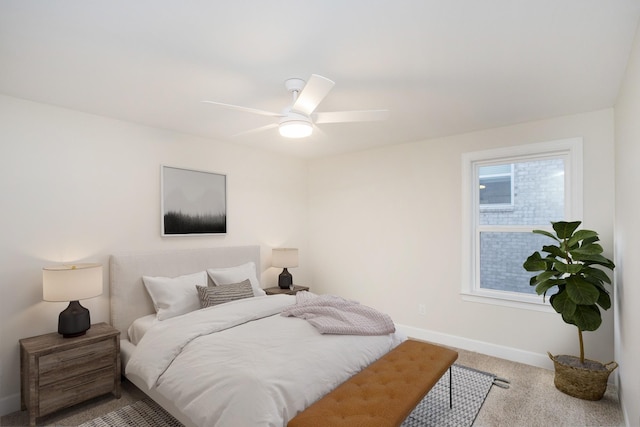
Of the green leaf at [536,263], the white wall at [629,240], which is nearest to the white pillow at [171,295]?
the green leaf at [536,263]

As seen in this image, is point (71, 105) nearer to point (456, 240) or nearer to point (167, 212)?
point (167, 212)

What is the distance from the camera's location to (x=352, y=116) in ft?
8.00

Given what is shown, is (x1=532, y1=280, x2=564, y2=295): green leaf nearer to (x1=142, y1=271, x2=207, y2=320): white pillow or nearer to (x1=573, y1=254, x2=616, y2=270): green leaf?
(x1=573, y1=254, x2=616, y2=270): green leaf

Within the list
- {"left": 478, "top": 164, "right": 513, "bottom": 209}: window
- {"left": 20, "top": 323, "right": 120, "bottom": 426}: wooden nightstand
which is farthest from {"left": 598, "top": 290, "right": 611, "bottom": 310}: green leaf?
{"left": 20, "top": 323, "right": 120, "bottom": 426}: wooden nightstand

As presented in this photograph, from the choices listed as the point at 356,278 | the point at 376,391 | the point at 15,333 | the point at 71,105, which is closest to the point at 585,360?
the point at 376,391

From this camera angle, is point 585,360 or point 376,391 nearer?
point 376,391

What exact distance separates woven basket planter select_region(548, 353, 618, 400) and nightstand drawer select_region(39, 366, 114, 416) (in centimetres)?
370

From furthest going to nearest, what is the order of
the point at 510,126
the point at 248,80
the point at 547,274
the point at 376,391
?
1. the point at 510,126
2. the point at 547,274
3. the point at 248,80
4. the point at 376,391

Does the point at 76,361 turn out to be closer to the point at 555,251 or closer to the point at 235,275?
the point at 235,275

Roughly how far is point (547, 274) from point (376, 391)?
1860 millimetres

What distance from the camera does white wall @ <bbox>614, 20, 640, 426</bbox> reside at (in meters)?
1.88

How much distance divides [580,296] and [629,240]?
657 millimetres

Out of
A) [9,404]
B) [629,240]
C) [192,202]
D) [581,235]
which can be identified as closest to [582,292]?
[581,235]

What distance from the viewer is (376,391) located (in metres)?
1.97
